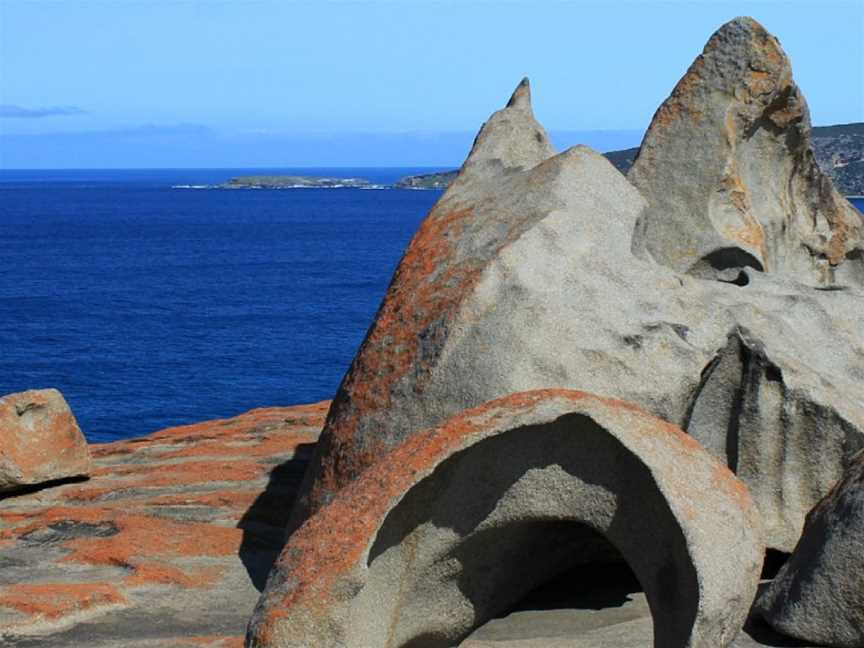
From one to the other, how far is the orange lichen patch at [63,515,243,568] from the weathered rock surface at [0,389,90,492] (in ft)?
4.48

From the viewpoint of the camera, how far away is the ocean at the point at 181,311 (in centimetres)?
3809

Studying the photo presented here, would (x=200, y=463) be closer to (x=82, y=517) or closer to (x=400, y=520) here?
(x=82, y=517)

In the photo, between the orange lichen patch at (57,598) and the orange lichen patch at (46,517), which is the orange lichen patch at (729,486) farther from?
the orange lichen patch at (46,517)

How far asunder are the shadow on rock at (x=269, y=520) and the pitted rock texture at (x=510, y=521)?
1529 millimetres

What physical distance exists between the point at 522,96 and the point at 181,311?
46.1 m

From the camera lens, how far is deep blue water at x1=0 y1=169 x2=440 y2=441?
38.2m

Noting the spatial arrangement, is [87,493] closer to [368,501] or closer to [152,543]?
[152,543]

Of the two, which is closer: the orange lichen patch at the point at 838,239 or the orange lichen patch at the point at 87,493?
the orange lichen patch at the point at 87,493

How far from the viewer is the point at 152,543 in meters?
7.75

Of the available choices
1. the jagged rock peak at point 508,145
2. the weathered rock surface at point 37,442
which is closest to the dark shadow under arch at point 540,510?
the jagged rock peak at point 508,145

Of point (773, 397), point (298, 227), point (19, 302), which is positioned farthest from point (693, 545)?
point (298, 227)

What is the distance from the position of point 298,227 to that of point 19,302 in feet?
167

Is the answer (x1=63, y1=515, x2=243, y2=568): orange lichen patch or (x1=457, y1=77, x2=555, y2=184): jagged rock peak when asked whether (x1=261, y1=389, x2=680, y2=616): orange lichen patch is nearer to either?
(x1=63, y1=515, x2=243, y2=568): orange lichen patch

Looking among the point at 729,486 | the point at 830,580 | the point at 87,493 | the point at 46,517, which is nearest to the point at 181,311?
the point at 87,493
